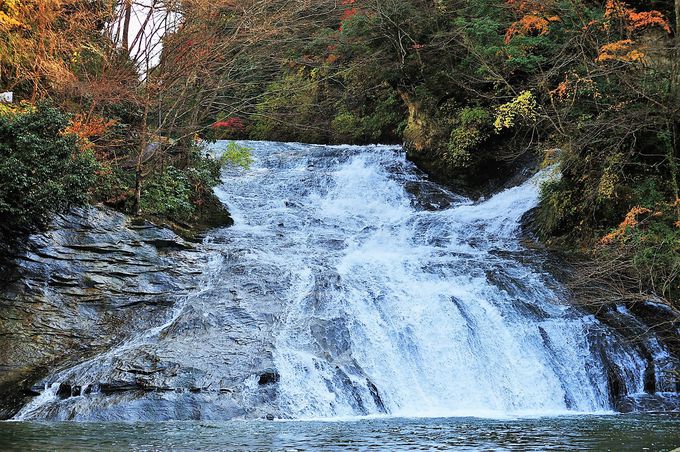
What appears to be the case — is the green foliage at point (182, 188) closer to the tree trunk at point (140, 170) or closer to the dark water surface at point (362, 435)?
the tree trunk at point (140, 170)

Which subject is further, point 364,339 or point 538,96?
point 538,96

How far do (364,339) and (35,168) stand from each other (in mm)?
6557

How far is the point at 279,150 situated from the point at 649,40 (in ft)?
43.8

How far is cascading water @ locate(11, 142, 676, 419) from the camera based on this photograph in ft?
32.2

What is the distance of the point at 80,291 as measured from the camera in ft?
39.4

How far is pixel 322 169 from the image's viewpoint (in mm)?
21844

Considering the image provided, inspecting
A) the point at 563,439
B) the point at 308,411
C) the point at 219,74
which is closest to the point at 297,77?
the point at 219,74

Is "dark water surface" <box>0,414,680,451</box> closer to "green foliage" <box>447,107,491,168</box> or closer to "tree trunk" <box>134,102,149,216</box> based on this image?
"tree trunk" <box>134,102,149,216</box>

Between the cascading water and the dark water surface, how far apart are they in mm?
1004

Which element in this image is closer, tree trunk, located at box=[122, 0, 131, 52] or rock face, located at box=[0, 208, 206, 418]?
rock face, located at box=[0, 208, 206, 418]

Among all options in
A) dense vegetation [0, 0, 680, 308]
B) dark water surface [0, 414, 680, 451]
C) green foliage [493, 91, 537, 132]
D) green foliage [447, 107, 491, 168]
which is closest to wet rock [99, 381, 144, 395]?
dark water surface [0, 414, 680, 451]

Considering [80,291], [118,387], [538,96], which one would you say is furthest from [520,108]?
[118,387]

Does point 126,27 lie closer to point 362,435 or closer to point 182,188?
point 182,188

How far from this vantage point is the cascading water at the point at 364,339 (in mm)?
9828
